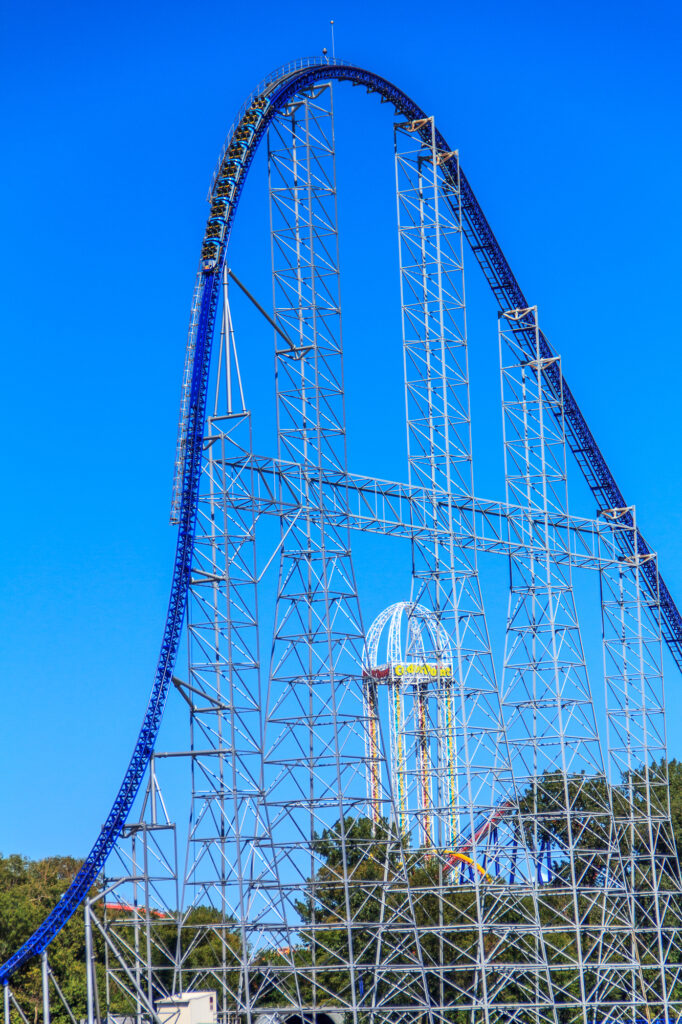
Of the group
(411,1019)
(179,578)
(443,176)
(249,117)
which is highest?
(443,176)

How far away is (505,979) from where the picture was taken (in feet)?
105

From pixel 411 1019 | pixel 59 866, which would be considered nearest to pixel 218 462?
pixel 411 1019

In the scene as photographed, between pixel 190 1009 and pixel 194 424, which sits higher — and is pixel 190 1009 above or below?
below

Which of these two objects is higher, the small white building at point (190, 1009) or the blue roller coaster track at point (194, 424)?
the blue roller coaster track at point (194, 424)

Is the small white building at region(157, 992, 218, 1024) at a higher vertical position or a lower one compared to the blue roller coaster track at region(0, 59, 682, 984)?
lower

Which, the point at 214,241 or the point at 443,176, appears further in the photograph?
the point at 443,176

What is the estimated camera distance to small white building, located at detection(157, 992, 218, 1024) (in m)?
28.2

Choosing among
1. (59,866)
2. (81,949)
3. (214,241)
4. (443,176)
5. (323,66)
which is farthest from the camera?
(59,866)

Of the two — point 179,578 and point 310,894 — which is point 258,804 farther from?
point 179,578

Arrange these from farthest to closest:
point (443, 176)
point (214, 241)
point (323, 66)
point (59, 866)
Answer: point (59, 866), point (443, 176), point (323, 66), point (214, 241)

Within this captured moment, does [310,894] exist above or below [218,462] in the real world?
below

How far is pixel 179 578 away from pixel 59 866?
3129 cm

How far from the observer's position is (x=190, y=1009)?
28.4 m

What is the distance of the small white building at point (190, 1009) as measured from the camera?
92.6 ft
